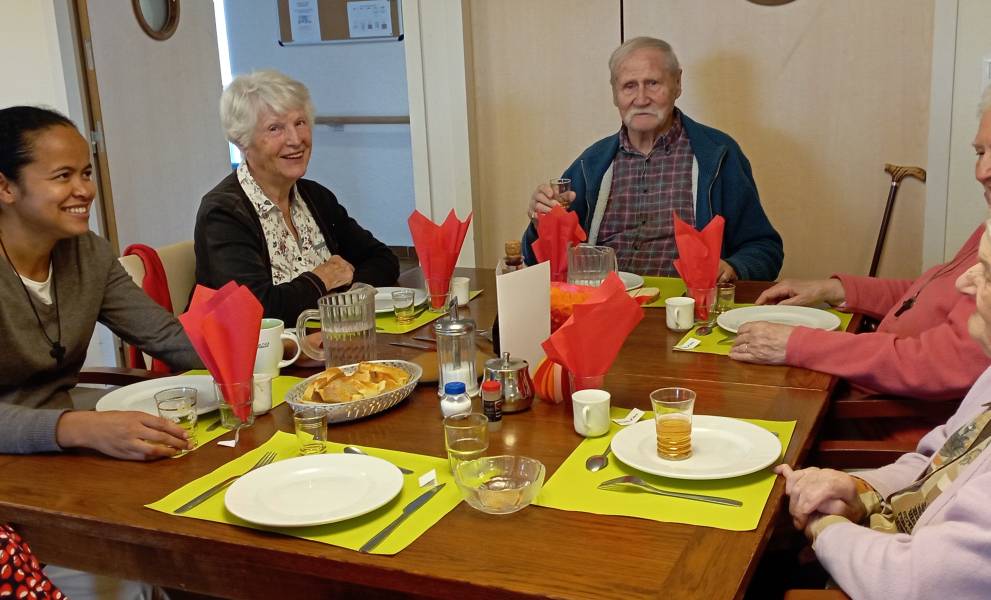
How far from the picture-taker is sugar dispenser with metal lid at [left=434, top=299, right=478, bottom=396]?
1663 millimetres

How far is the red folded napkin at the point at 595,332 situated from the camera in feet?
5.08

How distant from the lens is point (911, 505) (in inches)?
52.4

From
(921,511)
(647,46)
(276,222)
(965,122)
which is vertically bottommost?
(921,511)

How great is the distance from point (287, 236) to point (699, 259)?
1.20 meters

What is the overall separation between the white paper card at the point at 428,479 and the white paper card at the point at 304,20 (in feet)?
16.6

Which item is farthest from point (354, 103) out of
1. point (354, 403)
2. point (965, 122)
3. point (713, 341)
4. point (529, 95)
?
point (354, 403)

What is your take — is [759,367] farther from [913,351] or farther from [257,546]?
[257,546]

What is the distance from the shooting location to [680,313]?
2.05m

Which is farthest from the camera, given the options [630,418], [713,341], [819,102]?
[819,102]

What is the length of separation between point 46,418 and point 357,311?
23.6 inches

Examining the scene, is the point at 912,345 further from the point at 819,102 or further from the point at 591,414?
the point at 819,102

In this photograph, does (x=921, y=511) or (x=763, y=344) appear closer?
(x=921, y=511)

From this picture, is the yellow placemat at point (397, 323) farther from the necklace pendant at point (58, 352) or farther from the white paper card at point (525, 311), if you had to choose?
the necklace pendant at point (58, 352)

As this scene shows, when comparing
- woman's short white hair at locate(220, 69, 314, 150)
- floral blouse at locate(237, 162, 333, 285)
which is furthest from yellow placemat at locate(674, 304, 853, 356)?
woman's short white hair at locate(220, 69, 314, 150)
